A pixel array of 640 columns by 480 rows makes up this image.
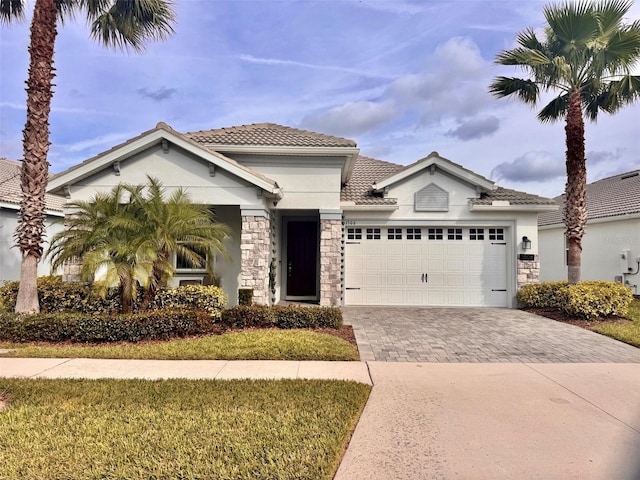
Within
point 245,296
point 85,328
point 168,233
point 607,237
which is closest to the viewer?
point 85,328

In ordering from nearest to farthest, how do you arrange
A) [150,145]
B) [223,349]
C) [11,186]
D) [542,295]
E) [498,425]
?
[498,425], [223,349], [150,145], [542,295], [11,186]

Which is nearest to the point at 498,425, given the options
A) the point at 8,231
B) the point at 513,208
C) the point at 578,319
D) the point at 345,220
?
the point at 578,319

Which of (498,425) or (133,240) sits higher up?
(133,240)

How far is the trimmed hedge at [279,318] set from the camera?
929cm

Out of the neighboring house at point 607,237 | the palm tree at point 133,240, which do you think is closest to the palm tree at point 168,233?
the palm tree at point 133,240

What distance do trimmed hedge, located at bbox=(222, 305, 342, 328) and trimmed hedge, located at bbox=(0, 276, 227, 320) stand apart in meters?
0.51

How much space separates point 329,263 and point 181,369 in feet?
21.1

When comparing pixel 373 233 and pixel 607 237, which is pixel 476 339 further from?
pixel 607 237

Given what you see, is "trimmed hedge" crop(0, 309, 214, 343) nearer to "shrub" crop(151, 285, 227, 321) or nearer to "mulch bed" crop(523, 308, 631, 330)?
"shrub" crop(151, 285, 227, 321)

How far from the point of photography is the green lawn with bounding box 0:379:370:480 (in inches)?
137

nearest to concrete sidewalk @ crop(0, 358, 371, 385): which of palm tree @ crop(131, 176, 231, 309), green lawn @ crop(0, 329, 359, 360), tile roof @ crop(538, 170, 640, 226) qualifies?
green lawn @ crop(0, 329, 359, 360)

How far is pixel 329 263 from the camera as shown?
12383 mm

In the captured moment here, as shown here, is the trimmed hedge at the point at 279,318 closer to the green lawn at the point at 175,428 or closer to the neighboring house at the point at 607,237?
the green lawn at the point at 175,428

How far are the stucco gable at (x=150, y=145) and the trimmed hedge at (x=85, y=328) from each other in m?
4.07
